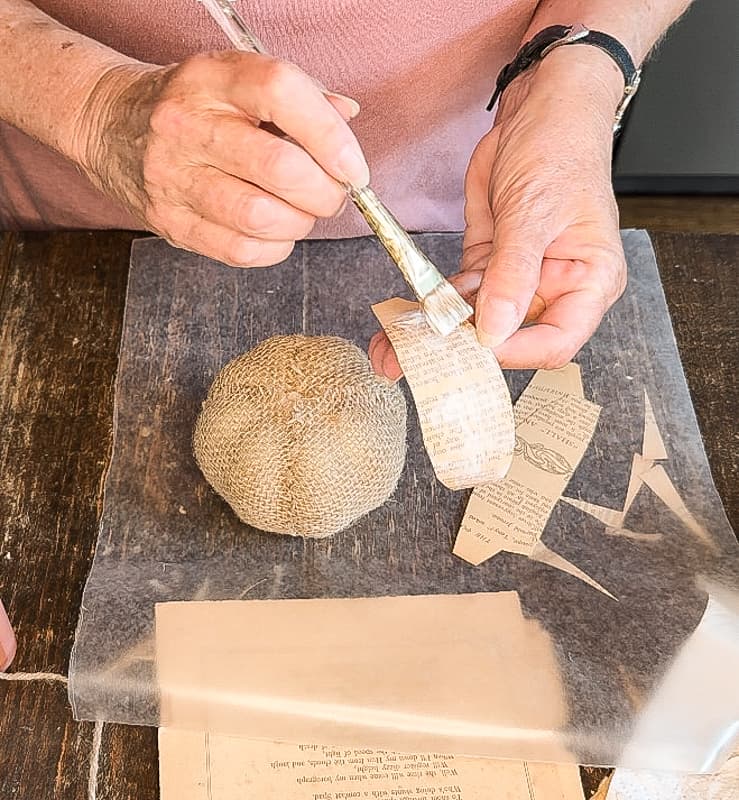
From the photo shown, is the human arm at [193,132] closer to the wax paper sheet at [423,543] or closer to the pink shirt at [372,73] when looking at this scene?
the pink shirt at [372,73]

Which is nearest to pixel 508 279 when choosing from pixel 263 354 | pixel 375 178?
pixel 263 354

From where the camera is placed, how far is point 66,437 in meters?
0.72

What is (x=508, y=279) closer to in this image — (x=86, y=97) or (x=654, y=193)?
(x=86, y=97)

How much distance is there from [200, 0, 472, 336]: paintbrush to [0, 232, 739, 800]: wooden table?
0.30 m

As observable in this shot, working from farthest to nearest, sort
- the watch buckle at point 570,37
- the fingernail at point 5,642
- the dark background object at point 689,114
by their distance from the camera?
the dark background object at point 689,114, the watch buckle at point 570,37, the fingernail at point 5,642

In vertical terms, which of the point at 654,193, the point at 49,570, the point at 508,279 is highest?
the point at 508,279

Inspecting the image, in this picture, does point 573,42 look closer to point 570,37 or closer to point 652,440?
point 570,37

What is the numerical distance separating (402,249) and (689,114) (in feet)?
3.26

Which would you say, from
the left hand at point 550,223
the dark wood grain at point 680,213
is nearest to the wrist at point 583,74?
the left hand at point 550,223

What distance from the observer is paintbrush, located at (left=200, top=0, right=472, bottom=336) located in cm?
53

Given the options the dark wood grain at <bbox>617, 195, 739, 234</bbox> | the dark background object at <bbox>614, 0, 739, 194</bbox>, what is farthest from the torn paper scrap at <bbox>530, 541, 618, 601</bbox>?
the dark wood grain at <bbox>617, 195, 739, 234</bbox>

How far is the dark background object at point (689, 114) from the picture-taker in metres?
1.22

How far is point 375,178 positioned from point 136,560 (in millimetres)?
397

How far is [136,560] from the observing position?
659mm
